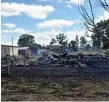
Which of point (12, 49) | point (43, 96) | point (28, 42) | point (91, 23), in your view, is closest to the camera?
point (91, 23)

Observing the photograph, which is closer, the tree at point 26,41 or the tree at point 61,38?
the tree at point 61,38

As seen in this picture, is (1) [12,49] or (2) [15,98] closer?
(2) [15,98]

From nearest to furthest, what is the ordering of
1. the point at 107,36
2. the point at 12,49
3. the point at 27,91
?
the point at 107,36 < the point at 27,91 < the point at 12,49

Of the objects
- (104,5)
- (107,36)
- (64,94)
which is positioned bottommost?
(64,94)

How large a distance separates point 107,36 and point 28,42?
133 m

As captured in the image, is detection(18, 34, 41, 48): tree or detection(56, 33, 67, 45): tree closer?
detection(56, 33, 67, 45): tree

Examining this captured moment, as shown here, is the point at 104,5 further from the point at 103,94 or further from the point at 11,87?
the point at 11,87

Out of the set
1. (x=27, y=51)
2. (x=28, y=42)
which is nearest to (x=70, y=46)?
(x=27, y=51)

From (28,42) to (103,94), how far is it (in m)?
131

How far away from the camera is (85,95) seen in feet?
31.7

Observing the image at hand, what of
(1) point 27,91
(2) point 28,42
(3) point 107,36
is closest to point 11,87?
(1) point 27,91

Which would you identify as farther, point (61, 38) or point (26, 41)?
point (26, 41)

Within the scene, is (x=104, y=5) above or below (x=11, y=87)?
above

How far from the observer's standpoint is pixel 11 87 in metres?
11.8
